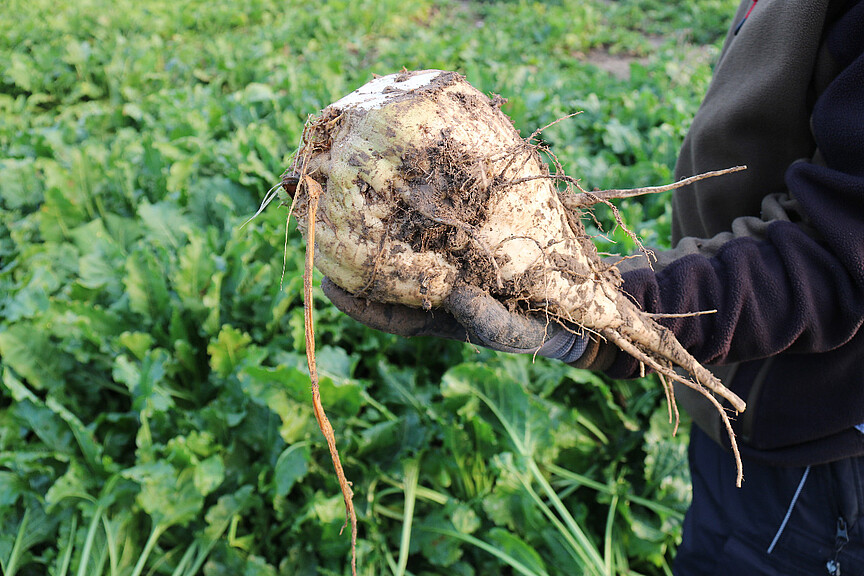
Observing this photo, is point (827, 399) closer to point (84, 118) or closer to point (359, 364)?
point (359, 364)

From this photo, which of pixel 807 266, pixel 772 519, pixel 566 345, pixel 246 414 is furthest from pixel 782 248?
pixel 246 414

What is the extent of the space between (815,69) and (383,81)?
0.99 meters

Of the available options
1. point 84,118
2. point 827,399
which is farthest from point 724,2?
point 827,399

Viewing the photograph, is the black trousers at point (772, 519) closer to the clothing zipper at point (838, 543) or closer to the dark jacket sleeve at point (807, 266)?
the clothing zipper at point (838, 543)

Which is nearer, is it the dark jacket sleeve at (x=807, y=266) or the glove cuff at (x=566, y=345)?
the dark jacket sleeve at (x=807, y=266)

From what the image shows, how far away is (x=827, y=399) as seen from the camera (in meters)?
1.31

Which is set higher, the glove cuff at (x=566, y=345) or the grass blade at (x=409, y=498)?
the glove cuff at (x=566, y=345)

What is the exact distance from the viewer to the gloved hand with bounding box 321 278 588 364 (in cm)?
123

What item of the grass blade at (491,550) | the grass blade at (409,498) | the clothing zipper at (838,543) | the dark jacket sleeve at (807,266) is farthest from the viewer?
the grass blade at (409,498)

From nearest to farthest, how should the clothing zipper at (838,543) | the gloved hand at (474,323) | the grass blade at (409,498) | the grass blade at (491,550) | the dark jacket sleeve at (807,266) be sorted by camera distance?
the dark jacket sleeve at (807,266) < the gloved hand at (474,323) < the clothing zipper at (838,543) < the grass blade at (491,550) < the grass blade at (409,498)

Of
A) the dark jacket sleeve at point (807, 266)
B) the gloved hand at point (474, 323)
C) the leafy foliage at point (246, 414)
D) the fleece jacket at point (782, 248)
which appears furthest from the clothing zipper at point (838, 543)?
the leafy foliage at point (246, 414)

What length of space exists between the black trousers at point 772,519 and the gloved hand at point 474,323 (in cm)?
64

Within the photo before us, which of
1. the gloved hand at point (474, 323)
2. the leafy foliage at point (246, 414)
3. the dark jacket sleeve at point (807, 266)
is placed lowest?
the leafy foliage at point (246, 414)

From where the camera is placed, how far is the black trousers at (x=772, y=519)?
1355 millimetres
